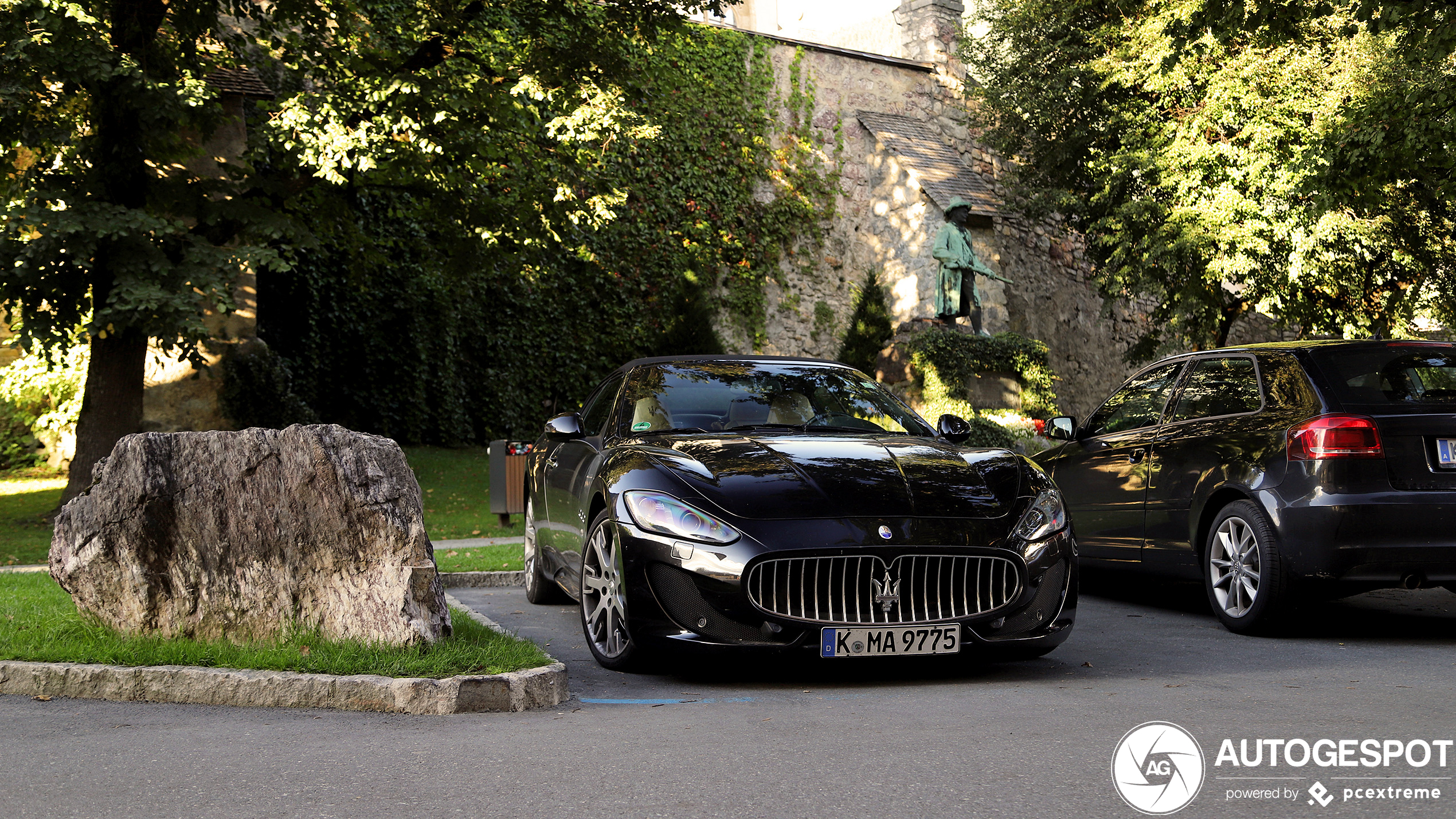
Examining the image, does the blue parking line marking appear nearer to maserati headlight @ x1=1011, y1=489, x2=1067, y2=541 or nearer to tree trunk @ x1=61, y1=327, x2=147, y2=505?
maserati headlight @ x1=1011, y1=489, x2=1067, y2=541

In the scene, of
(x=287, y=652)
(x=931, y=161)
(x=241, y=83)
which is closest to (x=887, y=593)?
(x=287, y=652)

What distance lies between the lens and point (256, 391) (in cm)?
1730

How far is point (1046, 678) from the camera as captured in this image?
5598 mm

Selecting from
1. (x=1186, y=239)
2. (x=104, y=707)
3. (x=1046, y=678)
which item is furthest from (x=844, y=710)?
(x=1186, y=239)

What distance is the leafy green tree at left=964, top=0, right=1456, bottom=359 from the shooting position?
1566 centimetres

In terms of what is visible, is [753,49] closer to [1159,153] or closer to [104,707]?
[1159,153]

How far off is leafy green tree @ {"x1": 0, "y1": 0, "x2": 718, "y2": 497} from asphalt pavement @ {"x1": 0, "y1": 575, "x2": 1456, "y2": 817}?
810 cm

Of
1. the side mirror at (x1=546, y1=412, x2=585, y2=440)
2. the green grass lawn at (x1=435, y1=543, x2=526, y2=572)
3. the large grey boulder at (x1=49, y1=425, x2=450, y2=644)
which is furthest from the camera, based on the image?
the green grass lawn at (x1=435, y1=543, x2=526, y2=572)

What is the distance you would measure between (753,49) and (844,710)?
21.8 metres

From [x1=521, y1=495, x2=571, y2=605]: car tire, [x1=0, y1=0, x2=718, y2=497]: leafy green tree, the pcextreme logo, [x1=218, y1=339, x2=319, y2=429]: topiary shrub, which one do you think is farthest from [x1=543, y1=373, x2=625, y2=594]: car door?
[x1=218, y1=339, x2=319, y2=429]: topiary shrub

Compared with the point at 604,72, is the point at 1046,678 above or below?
below

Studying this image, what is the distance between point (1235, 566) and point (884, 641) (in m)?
2.81

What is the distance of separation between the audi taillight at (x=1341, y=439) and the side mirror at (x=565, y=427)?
3912 mm

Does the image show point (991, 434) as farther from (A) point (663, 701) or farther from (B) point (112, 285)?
(A) point (663, 701)
